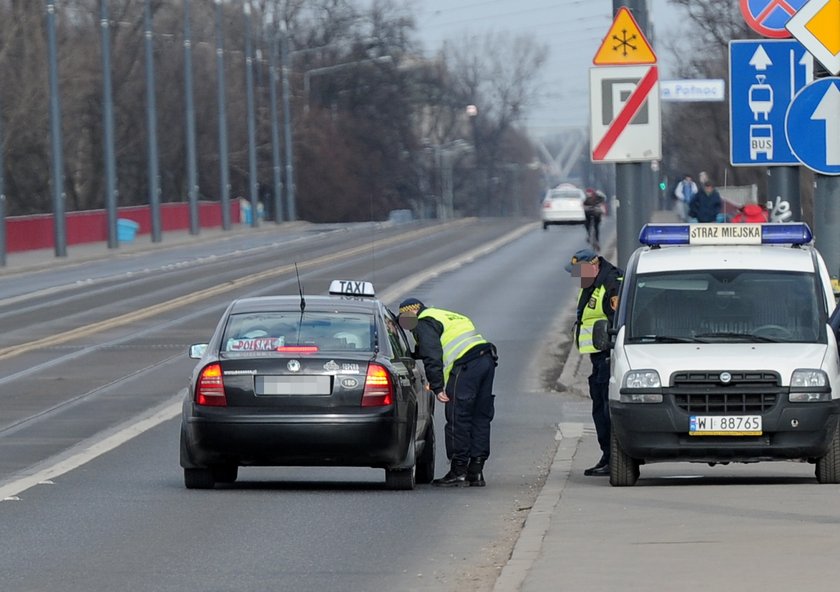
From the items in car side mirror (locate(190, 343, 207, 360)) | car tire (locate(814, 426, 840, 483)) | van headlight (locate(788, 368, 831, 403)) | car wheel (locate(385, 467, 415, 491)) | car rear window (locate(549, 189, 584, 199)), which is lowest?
car rear window (locate(549, 189, 584, 199))

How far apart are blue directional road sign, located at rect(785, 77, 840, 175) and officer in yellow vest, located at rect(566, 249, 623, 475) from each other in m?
3.09

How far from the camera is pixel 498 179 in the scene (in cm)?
15562

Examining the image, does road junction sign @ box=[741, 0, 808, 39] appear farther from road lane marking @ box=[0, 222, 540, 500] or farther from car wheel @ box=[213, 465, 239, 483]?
road lane marking @ box=[0, 222, 540, 500]

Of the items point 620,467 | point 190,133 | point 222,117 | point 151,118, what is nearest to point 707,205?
point 620,467

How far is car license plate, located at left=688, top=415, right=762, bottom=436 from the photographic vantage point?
1252cm

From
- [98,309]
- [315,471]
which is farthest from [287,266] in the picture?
[315,471]

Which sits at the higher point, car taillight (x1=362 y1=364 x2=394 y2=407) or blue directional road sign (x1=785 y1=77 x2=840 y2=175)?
blue directional road sign (x1=785 y1=77 x2=840 y2=175)

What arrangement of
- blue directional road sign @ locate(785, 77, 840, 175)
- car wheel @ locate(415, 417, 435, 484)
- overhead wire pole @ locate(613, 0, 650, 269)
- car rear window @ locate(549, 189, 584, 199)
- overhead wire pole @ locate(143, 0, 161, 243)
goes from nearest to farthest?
1. blue directional road sign @ locate(785, 77, 840, 175)
2. car wheel @ locate(415, 417, 435, 484)
3. overhead wire pole @ locate(613, 0, 650, 269)
4. overhead wire pole @ locate(143, 0, 161, 243)
5. car rear window @ locate(549, 189, 584, 199)

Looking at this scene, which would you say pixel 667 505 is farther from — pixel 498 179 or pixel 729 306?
pixel 498 179

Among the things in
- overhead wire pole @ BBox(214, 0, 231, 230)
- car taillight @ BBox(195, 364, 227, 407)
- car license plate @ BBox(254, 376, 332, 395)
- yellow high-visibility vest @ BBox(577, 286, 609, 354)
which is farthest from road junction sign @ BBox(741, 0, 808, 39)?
overhead wire pole @ BBox(214, 0, 231, 230)

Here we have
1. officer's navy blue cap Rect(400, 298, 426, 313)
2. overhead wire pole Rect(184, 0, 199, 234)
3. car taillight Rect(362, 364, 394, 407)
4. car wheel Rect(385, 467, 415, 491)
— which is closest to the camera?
car taillight Rect(362, 364, 394, 407)

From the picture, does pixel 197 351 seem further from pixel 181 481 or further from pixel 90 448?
pixel 90 448

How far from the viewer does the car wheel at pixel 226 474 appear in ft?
44.8

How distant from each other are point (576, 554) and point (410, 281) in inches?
1253
